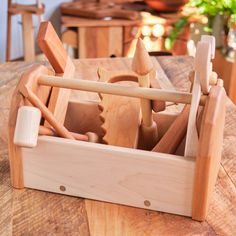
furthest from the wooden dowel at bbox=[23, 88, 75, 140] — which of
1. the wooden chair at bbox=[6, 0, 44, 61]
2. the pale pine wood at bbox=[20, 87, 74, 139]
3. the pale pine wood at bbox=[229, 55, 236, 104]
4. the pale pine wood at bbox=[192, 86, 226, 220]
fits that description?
the wooden chair at bbox=[6, 0, 44, 61]

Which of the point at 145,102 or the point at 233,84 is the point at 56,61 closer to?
the point at 145,102

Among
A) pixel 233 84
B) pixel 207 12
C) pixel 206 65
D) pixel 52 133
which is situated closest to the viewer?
pixel 206 65

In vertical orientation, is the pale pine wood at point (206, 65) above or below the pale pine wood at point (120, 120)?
above

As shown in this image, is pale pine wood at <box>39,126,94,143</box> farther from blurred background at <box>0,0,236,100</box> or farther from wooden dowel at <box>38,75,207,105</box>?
blurred background at <box>0,0,236,100</box>

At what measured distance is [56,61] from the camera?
2.53 feet

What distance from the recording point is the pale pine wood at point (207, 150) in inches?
23.8

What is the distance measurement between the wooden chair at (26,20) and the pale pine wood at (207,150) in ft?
7.13

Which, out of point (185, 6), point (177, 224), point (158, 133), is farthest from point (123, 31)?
point (177, 224)

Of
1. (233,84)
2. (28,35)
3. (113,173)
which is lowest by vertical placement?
(233,84)

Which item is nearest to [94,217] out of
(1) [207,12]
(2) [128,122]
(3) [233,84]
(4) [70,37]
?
(2) [128,122]

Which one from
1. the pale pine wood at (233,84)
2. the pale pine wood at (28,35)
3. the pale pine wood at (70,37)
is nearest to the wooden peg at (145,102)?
the pale pine wood at (233,84)

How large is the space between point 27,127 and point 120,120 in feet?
0.63

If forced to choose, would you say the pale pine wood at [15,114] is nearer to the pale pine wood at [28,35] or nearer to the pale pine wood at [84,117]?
the pale pine wood at [84,117]

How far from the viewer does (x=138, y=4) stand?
3.01m
